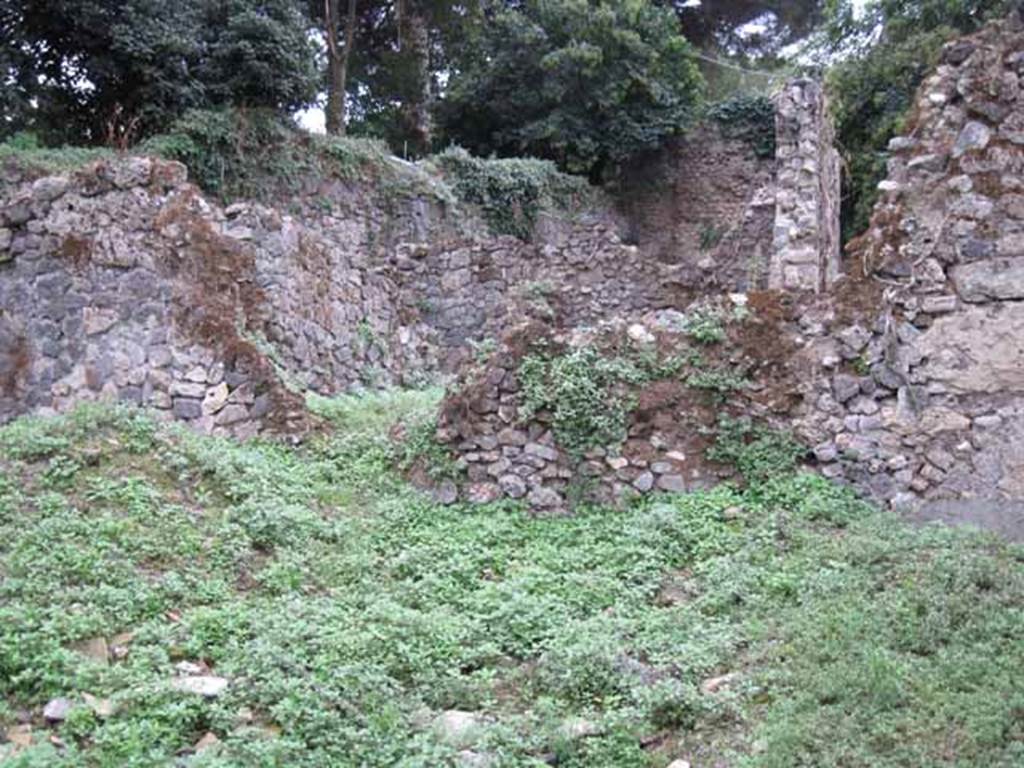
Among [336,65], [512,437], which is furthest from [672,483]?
[336,65]

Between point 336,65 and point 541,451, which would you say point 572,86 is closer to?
point 336,65

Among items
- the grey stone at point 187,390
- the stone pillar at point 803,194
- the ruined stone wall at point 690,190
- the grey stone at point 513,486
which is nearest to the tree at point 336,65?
the ruined stone wall at point 690,190

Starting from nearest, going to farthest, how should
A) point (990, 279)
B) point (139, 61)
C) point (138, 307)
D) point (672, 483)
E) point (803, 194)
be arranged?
1. point (990, 279)
2. point (672, 483)
3. point (138, 307)
4. point (803, 194)
5. point (139, 61)

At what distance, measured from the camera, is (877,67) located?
699 inches

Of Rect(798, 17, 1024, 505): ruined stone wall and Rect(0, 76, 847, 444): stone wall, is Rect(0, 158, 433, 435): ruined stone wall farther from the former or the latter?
Rect(798, 17, 1024, 505): ruined stone wall

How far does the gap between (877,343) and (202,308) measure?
5.04 m

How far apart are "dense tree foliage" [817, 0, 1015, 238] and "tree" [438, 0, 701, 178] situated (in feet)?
13.6

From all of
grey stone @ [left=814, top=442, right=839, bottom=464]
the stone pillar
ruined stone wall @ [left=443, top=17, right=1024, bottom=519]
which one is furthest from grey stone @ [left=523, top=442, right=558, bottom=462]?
the stone pillar

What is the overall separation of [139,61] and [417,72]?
6888 mm

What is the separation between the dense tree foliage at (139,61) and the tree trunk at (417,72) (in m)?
4.58

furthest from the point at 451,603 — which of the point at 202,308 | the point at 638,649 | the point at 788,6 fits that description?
the point at 788,6

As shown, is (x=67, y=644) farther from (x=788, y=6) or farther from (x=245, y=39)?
(x=788, y=6)

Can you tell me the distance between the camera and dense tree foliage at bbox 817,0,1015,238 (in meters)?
16.9

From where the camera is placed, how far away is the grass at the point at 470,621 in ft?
13.8
